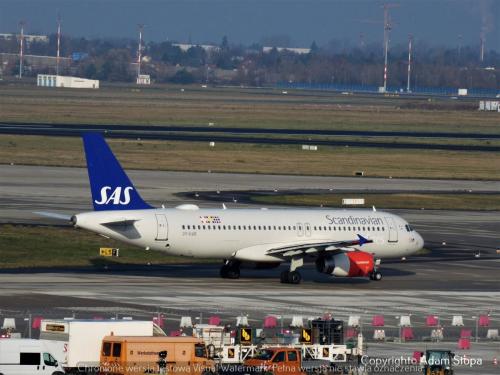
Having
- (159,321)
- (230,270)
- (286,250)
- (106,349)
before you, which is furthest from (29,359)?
(230,270)

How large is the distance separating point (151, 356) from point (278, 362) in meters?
4.09

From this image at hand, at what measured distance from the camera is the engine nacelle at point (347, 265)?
7094 centimetres

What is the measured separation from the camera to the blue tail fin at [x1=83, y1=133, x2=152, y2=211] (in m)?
68.6

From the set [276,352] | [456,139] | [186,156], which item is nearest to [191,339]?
[276,352]

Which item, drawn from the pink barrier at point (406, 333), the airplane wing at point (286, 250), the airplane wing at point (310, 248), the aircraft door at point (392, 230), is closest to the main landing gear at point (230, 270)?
the airplane wing at point (286, 250)

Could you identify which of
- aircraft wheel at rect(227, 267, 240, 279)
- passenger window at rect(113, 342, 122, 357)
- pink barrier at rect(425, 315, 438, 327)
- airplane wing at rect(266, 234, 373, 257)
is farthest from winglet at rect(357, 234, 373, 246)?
passenger window at rect(113, 342, 122, 357)

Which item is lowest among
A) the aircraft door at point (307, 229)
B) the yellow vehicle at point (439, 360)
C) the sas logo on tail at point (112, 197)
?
the yellow vehicle at point (439, 360)

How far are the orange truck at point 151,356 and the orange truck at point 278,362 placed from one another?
5.12 feet

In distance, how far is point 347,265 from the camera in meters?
71.0

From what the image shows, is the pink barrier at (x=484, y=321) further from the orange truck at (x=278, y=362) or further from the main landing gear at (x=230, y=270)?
the main landing gear at (x=230, y=270)

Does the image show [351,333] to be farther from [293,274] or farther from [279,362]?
[293,274]

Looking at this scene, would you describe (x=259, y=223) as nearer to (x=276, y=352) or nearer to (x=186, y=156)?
(x=276, y=352)

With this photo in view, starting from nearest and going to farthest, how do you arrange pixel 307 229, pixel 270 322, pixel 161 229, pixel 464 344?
pixel 464 344, pixel 270 322, pixel 161 229, pixel 307 229

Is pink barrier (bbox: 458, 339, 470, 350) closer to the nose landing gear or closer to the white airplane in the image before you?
the white airplane
